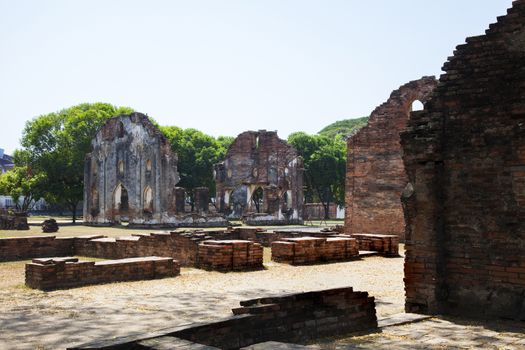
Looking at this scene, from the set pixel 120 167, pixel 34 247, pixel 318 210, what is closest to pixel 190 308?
pixel 34 247

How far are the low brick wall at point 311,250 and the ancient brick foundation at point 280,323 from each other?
7324mm

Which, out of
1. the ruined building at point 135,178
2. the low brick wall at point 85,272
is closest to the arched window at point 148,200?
the ruined building at point 135,178

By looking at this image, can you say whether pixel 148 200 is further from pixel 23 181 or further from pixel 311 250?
pixel 311 250

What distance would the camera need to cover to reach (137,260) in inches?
441

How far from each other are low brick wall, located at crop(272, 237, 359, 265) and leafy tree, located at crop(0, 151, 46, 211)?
3036 centimetres

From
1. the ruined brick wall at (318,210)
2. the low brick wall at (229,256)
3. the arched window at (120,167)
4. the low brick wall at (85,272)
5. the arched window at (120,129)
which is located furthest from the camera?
the ruined brick wall at (318,210)

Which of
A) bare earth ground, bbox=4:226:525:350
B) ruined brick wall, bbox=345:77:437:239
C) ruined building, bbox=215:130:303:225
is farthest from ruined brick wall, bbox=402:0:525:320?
ruined building, bbox=215:130:303:225

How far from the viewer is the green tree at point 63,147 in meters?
40.6

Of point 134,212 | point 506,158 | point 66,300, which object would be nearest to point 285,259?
point 66,300

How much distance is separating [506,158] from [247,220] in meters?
33.8

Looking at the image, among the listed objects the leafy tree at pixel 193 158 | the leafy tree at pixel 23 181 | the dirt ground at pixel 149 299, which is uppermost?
the leafy tree at pixel 193 158

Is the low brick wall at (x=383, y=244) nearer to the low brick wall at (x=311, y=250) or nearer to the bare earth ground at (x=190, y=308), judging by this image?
the low brick wall at (x=311, y=250)

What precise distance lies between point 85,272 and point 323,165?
47.6 meters

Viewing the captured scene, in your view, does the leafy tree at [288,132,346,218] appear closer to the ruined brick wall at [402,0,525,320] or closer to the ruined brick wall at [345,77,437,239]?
the ruined brick wall at [345,77,437,239]
